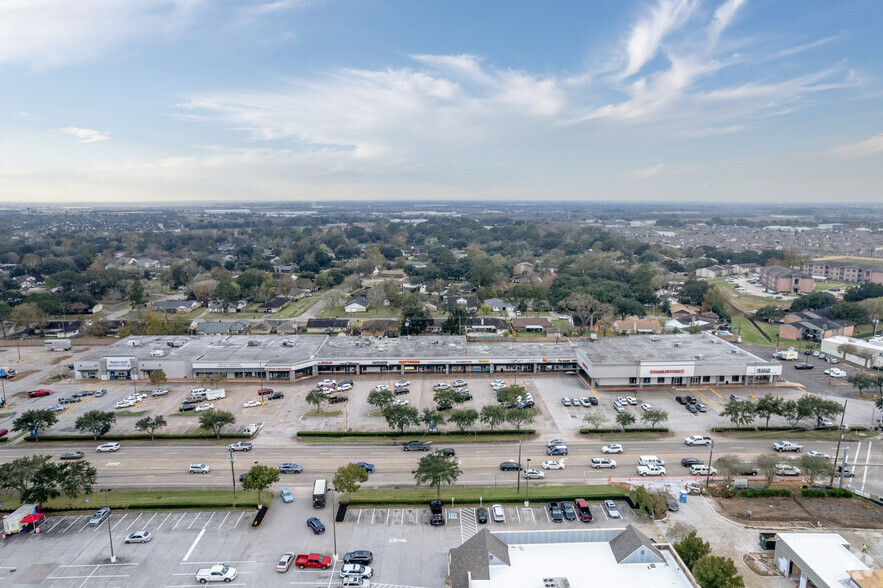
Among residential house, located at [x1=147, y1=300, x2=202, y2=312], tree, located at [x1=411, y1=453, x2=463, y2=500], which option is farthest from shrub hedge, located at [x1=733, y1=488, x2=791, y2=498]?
residential house, located at [x1=147, y1=300, x2=202, y2=312]

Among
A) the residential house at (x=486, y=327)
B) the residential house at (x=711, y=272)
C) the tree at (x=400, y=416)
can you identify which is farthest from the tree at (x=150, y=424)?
the residential house at (x=711, y=272)

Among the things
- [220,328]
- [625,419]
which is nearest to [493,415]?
[625,419]

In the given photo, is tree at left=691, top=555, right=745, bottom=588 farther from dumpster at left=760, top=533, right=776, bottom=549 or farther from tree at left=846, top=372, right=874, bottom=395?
tree at left=846, top=372, right=874, bottom=395

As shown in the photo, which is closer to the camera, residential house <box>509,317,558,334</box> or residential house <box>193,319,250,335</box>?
residential house <box>193,319,250,335</box>

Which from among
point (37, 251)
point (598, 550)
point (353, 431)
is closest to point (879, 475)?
point (598, 550)

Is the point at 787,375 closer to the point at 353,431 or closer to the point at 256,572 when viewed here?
the point at 353,431

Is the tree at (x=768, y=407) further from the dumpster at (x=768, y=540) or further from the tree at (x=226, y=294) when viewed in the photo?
the tree at (x=226, y=294)
